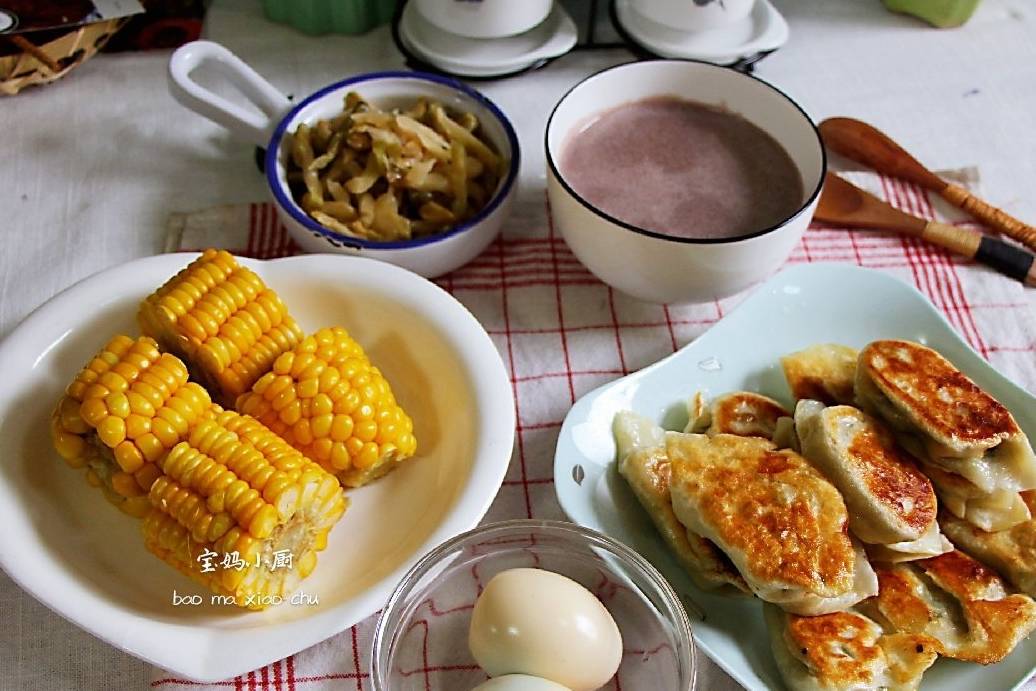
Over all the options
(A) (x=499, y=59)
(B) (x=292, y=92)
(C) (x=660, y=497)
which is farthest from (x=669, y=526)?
(B) (x=292, y=92)

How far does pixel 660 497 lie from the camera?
1.04 metres

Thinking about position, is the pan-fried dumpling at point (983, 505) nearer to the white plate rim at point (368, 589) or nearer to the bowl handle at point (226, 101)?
the white plate rim at point (368, 589)

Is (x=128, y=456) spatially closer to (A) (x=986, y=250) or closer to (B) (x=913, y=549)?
(B) (x=913, y=549)

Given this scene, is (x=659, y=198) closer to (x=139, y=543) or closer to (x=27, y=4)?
(x=139, y=543)

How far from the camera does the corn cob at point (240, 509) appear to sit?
37.0 inches

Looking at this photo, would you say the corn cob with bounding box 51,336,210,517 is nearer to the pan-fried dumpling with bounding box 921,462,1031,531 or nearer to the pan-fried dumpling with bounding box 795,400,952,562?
the pan-fried dumpling with bounding box 795,400,952,562

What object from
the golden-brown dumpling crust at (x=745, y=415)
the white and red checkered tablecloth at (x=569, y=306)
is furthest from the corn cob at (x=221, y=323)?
the golden-brown dumpling crust at (x=745, y=415)

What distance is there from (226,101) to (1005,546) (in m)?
1.20

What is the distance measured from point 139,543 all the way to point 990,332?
46.0 inches

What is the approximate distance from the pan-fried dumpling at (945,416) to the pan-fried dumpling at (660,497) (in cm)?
26

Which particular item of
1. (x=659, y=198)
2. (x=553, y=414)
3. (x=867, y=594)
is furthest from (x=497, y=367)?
(x=867, y=594)

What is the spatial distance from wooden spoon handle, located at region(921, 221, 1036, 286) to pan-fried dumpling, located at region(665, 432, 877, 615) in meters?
0.61

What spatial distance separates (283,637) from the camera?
91 cm

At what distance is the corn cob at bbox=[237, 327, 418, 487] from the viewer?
1070 millimetres
